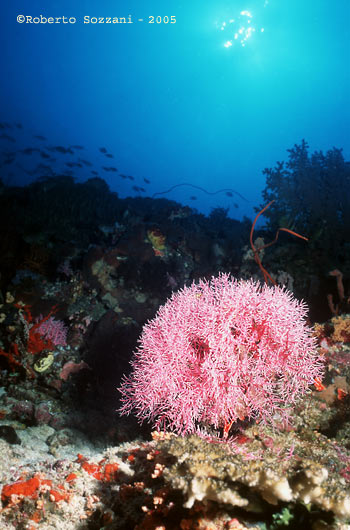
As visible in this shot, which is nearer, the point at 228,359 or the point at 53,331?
the point at 228,359

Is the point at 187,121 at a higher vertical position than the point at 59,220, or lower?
higher

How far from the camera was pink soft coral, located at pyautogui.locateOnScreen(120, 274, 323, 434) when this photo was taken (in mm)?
2354

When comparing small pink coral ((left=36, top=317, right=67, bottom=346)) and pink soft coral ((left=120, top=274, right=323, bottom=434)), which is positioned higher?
pink soft coral ((left=120, top=274, right=323, bottom=434))

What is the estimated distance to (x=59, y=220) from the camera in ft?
33.0

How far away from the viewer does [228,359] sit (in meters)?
2.31

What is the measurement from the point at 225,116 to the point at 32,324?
9602 centimetres

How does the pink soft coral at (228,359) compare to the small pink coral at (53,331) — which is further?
the small pink coral at (53,331)

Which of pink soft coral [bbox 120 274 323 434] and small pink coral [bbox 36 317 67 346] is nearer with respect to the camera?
pink soft coral [bbox 120 274 323 434]

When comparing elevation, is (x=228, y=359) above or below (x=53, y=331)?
above

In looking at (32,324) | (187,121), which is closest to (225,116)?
(187,121)

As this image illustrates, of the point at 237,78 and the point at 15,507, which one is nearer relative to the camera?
the point at 15,507

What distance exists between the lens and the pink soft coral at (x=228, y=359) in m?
2.35

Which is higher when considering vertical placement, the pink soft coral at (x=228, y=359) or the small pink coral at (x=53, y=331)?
the pink soft coral at (x=228, y=359)

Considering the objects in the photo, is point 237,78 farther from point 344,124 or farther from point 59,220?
point 59,220
